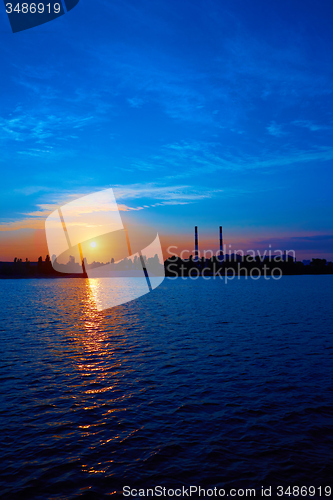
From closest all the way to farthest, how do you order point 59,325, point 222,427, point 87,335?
point 222,427 → point 87,335 → point 59,325

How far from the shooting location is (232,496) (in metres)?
13.2

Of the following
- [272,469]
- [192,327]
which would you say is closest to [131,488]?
[272,469]

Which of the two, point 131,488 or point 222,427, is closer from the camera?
point 131,488

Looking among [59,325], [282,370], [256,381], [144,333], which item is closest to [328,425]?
[256,381]

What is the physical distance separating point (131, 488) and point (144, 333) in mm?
33991

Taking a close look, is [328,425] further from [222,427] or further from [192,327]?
[192,327]

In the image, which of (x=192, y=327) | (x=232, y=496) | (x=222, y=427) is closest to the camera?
(x=232, y=496)

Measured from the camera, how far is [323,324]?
52906mm

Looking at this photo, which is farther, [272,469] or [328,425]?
[328,425]

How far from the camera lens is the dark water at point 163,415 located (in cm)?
1445

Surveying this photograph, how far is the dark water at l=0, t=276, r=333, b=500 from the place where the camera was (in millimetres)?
14445

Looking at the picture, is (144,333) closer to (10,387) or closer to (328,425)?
(10,387)

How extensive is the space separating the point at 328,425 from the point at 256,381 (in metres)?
7.57

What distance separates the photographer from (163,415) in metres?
20.1
